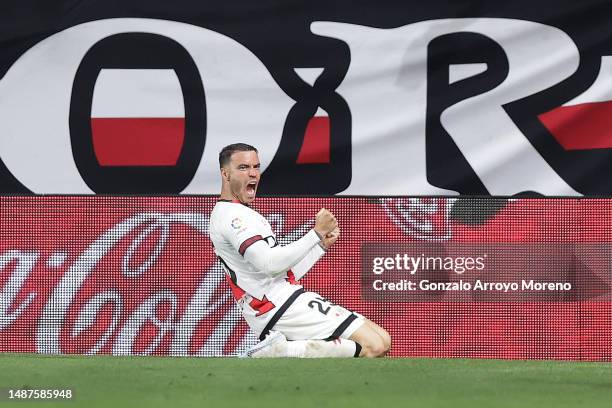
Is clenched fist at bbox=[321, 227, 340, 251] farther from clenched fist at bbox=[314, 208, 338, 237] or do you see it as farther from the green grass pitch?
the green grass pitch

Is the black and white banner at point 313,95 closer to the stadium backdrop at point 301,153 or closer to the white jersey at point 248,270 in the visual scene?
the stadium backdrop at point 301,153

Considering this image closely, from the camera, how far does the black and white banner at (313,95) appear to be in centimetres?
744

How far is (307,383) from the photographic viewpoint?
14.7 feet

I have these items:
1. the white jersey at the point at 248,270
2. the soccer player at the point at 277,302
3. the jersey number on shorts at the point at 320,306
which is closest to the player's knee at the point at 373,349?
the soccer player at the point at 277,302

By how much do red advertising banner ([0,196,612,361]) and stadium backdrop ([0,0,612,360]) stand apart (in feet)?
0.04

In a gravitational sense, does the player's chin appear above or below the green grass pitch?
above

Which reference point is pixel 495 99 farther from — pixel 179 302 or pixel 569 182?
pixel 179 302

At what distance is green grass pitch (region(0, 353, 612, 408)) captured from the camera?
4.12 metres

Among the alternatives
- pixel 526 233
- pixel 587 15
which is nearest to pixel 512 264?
pixel 526 233

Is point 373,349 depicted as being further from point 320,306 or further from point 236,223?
point 236,223

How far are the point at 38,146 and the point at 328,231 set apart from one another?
256cm

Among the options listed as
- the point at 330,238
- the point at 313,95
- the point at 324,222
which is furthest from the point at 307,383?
the point at 313,95

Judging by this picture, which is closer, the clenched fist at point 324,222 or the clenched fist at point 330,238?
the clenched fist at point 324,222

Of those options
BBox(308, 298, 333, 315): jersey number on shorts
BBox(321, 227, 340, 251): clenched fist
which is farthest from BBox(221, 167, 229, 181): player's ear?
BBox(308, 298, 333, 315): jersey number on shorts
